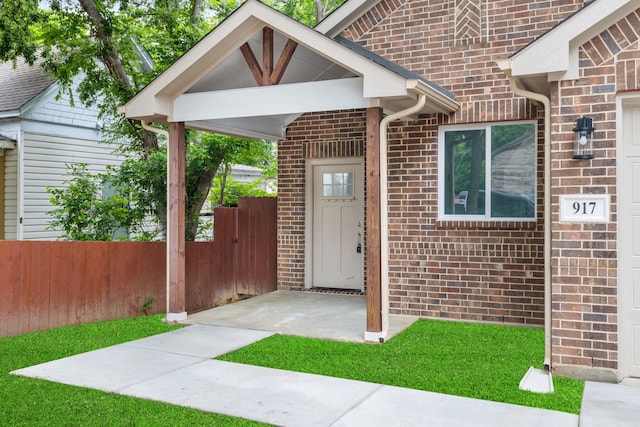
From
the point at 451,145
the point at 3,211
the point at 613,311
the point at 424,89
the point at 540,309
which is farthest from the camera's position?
the point at 3,211

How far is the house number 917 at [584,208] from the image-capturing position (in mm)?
5465

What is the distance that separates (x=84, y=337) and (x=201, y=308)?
266 cm

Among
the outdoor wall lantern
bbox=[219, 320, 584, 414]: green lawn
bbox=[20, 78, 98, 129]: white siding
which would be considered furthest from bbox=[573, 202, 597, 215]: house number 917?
bbox=[20, 78, 98, 129]: white siding

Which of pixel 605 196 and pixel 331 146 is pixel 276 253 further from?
pixel 605 196

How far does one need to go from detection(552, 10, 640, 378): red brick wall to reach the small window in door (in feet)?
16.2

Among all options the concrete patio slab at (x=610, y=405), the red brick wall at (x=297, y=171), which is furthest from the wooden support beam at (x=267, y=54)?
the concrete patio slab at (x=610, y=405)

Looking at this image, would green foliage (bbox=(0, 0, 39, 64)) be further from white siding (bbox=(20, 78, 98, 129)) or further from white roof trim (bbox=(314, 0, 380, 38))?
white roof trim (bbox=(314, 0, 380, 38))

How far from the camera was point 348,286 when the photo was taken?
1037 centimetres

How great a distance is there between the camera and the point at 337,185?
34.3 feet

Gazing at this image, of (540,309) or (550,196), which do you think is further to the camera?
(540,309)

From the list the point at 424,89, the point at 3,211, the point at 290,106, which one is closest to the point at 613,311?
the point at 424,89

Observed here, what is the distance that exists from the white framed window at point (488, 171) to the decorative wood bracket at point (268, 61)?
8.24 feet

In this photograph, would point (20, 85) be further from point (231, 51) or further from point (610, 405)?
point (610, 405)

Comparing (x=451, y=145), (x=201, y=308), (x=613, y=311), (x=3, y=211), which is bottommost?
(x=201, y=308)
